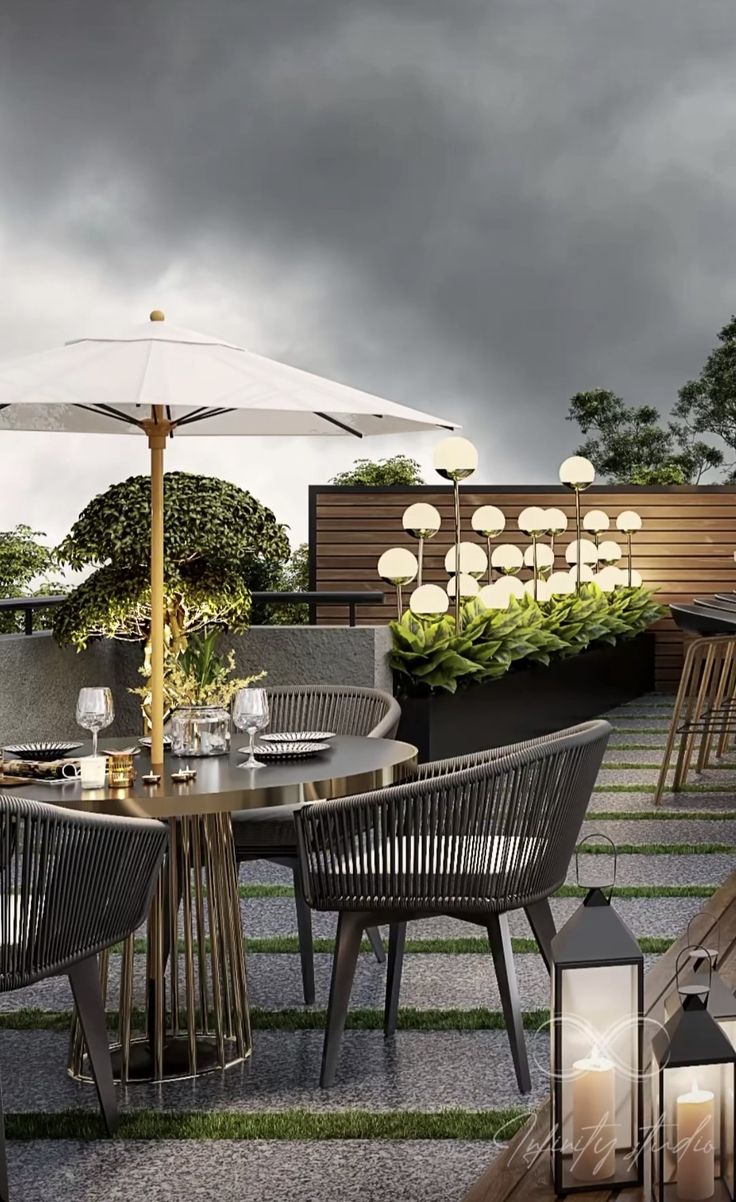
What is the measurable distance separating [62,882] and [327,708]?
6.80 feet

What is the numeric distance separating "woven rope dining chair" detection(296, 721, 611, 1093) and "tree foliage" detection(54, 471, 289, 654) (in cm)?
257

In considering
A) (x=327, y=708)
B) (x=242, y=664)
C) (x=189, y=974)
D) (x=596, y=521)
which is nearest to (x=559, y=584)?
(x=596, y=521)

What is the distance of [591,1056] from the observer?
6.54ft

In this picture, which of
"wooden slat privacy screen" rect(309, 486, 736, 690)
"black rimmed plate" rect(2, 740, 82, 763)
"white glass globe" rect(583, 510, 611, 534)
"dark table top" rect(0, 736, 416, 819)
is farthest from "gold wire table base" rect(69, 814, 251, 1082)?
"wooden slat privacy screen" rect(309, 486, 736, 690)

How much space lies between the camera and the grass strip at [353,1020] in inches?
151

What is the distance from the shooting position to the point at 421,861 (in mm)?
3363

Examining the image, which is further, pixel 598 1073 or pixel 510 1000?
pixel 510 1000

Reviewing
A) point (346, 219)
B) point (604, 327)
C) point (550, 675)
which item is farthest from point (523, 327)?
point (550, 675)

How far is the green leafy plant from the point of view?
7445 millimetres

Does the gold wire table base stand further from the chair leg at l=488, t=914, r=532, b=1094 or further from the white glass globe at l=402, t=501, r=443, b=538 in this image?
the white glass globe at l=402, t=501, r=443, b=538

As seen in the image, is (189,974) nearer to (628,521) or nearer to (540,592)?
(540,592)

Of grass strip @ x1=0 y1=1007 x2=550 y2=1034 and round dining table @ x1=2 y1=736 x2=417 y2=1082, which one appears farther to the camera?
grass strip @ x1=0 y1=1007 x2=550 y2=1034

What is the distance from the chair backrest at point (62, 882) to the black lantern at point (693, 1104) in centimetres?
136

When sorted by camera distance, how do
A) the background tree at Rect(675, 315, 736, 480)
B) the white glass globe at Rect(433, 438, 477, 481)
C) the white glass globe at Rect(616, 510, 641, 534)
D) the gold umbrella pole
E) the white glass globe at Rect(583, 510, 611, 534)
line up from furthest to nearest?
the background tree at Rect(675, 315, 736, 480) < the white glass globe at Rect(616, 510, 641, 534) < the white glass globe at Rect(583, 510, 611, 534) < the white glass globe at Rect(433, 438, 477, 481) < the gold umbrella pole
